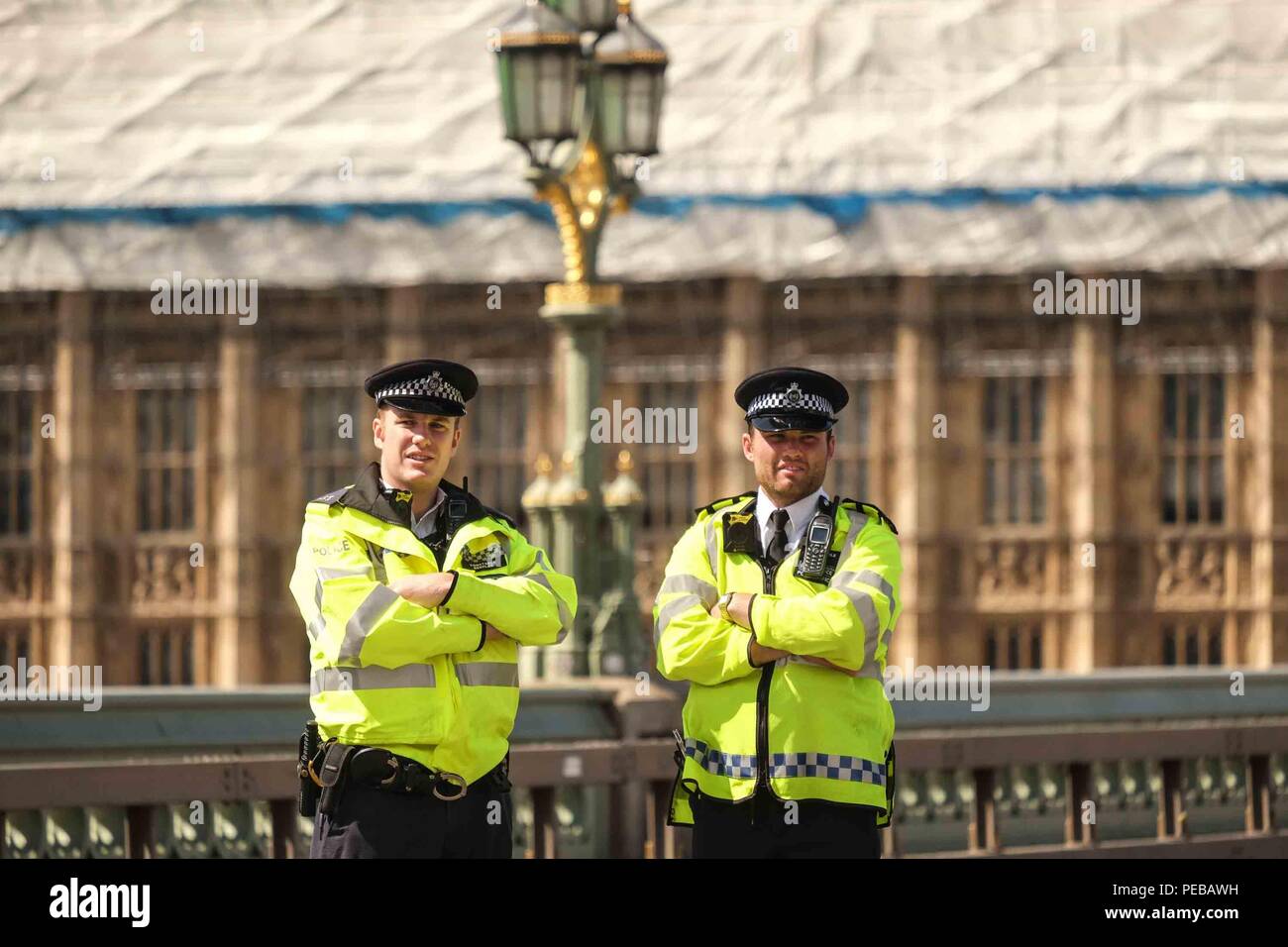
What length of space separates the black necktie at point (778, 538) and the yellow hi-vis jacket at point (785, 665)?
0.02 m

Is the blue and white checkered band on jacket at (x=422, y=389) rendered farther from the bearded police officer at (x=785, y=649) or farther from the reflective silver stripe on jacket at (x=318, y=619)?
the bearded police officer at (x=785, y=649)

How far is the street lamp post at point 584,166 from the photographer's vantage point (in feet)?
42.8

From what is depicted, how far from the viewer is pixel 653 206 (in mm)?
24469

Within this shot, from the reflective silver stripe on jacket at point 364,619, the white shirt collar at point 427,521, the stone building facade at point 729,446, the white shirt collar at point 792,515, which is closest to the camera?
the reflective silver stripe on jacket at point 364,619

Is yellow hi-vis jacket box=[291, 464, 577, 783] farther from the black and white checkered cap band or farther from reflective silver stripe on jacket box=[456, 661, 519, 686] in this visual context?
the black and white checkered cap band

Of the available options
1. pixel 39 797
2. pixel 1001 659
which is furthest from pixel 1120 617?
pixel 39 797

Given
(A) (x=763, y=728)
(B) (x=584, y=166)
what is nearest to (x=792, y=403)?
(A) (x=763, y=728)

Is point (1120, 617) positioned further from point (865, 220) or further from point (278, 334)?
point (278, 334)

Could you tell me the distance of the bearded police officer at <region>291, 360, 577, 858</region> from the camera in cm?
728

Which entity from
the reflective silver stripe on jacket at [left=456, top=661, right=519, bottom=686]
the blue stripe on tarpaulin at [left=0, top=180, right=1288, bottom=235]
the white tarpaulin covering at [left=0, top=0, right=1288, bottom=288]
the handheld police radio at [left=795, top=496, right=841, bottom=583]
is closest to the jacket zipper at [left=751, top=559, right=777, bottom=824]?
the handheld police radio at [left=795, top=496, right=841, bottom=583]

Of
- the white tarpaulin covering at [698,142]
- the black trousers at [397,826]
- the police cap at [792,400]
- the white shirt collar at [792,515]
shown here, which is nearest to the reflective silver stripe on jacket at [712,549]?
the white shirt collar at [792,515]

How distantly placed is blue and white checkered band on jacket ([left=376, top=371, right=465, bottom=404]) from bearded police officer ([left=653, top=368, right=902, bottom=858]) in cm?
74

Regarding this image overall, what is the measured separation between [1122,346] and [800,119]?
135 inches

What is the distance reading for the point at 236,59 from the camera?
25.9 metres
